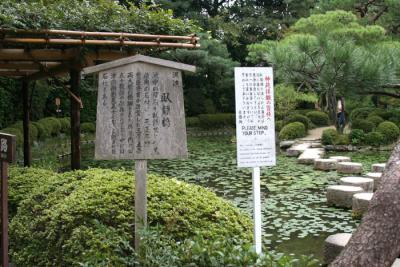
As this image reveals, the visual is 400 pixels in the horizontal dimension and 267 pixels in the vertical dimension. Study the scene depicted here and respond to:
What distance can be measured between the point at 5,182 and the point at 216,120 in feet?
74.6

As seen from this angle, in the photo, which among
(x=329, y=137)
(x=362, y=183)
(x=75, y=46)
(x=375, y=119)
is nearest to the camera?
(x=75, y=46)

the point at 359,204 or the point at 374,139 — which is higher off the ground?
the point at 374,139

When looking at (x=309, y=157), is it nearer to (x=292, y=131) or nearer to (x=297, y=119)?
(x=292, y=131)

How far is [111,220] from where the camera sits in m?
3.75

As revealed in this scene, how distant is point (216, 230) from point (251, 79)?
1.35 m

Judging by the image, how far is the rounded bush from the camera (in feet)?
11.7

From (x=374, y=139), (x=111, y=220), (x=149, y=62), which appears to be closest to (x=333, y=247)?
(x=111, y=220)

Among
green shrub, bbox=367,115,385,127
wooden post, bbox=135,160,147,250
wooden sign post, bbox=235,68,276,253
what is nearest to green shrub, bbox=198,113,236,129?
green shrub, bbox=367,115,385,127

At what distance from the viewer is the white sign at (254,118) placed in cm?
404

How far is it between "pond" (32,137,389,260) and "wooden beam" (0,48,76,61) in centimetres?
369

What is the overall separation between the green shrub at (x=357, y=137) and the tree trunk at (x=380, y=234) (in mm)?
14226

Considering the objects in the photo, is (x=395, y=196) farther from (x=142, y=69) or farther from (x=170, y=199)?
(x=142, y=69)

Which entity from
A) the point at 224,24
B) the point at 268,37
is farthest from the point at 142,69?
the point at 268,37

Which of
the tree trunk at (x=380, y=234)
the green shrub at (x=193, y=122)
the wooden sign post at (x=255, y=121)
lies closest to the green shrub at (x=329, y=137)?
the green shrub at (x=193, y=122)
